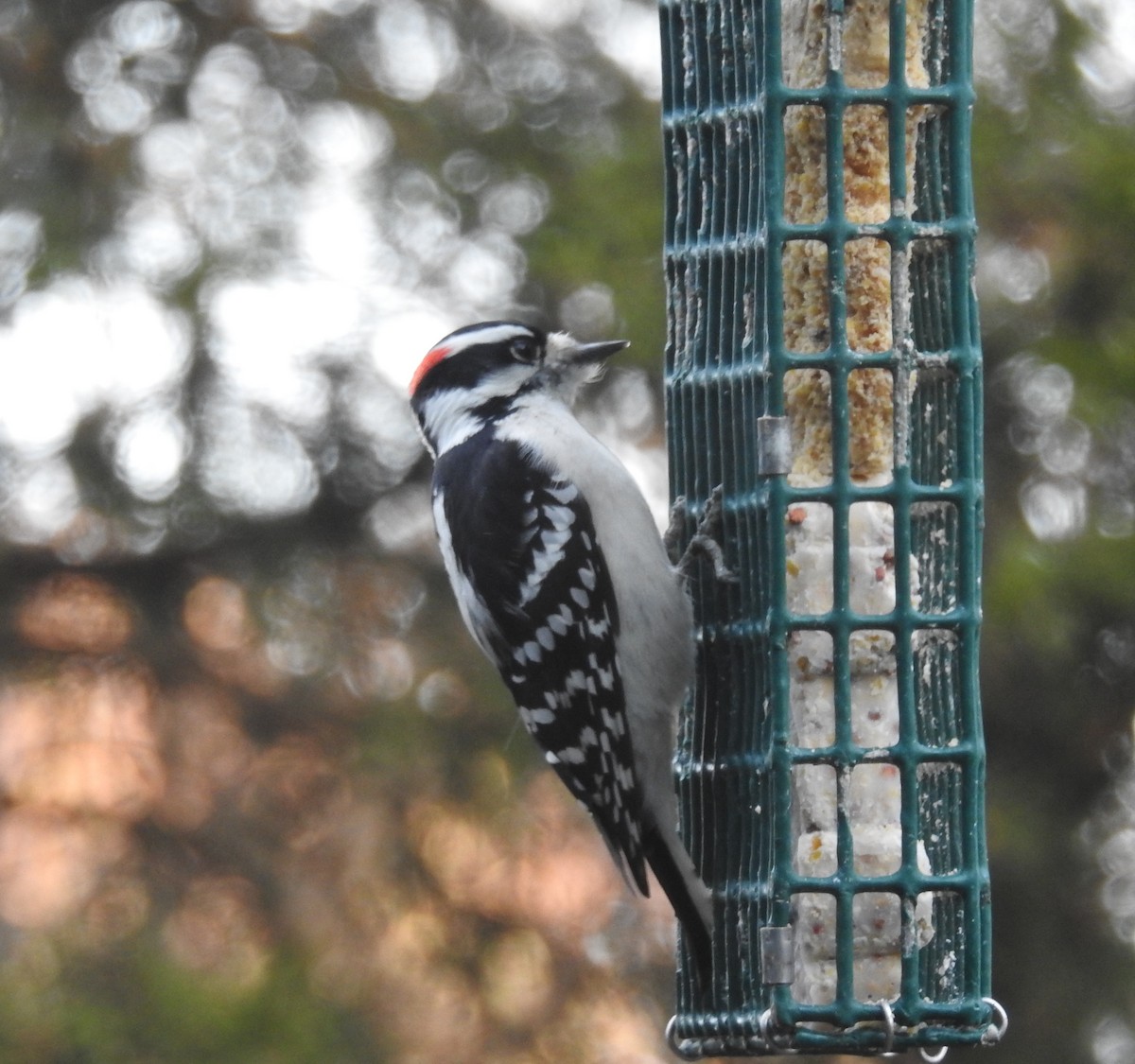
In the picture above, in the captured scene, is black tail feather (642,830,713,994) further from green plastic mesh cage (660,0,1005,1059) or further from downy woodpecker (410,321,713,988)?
green plastic mesh cage (660,0,1005,1059)

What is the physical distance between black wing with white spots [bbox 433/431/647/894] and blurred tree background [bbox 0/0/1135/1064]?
218cm

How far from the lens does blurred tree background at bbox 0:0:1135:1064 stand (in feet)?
22.8

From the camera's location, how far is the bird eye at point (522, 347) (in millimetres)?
5141

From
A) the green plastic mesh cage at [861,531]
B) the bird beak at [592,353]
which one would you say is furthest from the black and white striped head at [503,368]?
the green plastic mesh cage at [861,531]

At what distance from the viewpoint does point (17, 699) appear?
25.9ft

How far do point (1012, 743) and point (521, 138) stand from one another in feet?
9.23

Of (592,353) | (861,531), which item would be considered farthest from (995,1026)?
(592,353)

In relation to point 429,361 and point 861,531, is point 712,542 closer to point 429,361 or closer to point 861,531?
point 861,531

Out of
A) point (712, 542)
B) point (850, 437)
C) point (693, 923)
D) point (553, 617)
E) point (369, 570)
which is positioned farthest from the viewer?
point (369, 570)

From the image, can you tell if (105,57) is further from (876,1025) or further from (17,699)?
(876,1025)

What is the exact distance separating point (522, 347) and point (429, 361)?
0.28 meters

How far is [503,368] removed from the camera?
5168 millimetres

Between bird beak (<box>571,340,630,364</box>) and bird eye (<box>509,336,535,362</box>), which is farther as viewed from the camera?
bird eye (<box>509,336,535,362</box>)

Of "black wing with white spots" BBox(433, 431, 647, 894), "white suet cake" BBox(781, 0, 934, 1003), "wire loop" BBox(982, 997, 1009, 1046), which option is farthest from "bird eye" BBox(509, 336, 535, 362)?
"wire loop" BBox(982, 997, 1009, 1046)
